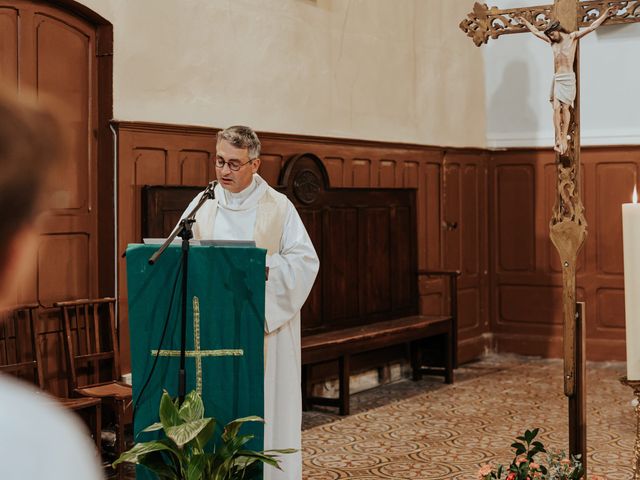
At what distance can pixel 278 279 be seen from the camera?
4.59 meters

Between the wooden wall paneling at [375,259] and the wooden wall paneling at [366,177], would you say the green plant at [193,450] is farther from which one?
the wooden wall paneling at [375,259]

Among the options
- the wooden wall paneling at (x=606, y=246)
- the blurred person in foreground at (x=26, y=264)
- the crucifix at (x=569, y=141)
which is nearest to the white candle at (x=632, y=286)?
the crucifix at (x=569, y=141)

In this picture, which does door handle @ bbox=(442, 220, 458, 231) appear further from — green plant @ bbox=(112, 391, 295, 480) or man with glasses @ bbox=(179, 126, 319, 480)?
green plant @ bbox=(112, 391, 295, 480)

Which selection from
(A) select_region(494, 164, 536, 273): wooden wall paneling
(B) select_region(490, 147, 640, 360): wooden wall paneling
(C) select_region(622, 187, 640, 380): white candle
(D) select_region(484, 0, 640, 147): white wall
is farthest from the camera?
(A) select_region(494, 164, 536, 273): wooden wall paneling

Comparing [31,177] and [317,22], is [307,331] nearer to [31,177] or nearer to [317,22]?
[317,22]

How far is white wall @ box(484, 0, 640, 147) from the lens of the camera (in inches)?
391

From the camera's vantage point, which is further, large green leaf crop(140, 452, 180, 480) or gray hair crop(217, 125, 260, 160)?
gray hair crop(217, 125, 260, 160)

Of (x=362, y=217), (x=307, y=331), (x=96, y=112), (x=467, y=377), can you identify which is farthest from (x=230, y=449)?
(x=467, y=377)

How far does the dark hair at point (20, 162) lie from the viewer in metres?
0.95

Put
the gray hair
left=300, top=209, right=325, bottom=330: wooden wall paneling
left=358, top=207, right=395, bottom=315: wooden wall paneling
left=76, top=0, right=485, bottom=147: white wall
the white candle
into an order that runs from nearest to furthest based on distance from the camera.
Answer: the white candle
the gray hair
left=76, top=0, right=485, bottom=147: white wall
left=300, top=209, right=325, bottom=330: wooden wall paneling
left=358, top=207, right=395, bottom=315: wooden wall paneling

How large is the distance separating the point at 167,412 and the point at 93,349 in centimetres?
234

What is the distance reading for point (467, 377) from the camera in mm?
9219

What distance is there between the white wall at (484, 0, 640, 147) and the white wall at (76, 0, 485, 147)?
0.78 ft

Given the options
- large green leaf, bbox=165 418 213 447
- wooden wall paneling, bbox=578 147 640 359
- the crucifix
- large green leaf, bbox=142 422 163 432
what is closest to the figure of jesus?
the crucifix
